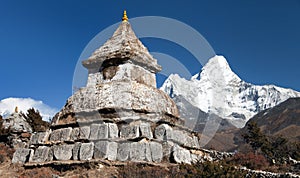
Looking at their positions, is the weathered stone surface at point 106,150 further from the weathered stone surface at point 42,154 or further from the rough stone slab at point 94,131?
the weathered stone surface at point 42,154

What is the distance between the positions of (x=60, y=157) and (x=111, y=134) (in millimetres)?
2013

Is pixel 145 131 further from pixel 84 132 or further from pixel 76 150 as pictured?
pixel 76 150

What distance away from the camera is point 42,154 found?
40.8 ft

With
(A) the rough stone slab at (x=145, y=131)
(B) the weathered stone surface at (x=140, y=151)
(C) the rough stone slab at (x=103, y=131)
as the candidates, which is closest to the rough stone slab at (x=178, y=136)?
(A) the rough stone slab at (x=145, y=131)

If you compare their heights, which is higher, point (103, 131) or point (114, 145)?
point (103, 131)

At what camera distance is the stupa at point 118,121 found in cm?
1144

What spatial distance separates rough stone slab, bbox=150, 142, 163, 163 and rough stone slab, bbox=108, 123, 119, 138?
1.35 meters

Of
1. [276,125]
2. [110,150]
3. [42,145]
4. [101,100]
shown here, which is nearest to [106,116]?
[101,100]

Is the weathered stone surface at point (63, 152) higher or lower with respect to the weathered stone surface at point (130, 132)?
lower

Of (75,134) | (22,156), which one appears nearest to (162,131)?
(75,134)

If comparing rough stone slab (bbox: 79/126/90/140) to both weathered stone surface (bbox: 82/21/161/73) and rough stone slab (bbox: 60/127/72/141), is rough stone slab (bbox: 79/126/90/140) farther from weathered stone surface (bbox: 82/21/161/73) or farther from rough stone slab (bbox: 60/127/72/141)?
weathered stone surface (bbox: 82/21/161/73)

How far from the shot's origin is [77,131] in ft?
41.3

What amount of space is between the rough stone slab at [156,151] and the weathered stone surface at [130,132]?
0.66m

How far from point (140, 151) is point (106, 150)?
113 centimetres
